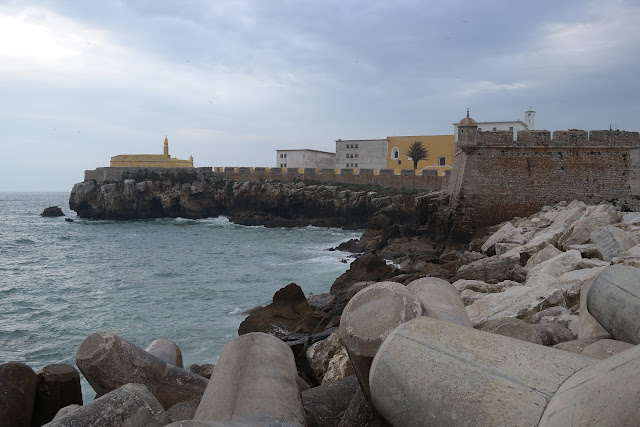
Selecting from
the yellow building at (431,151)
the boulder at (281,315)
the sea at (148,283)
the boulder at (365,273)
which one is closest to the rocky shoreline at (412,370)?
the boulder at (281,315)

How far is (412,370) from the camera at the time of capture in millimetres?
2568

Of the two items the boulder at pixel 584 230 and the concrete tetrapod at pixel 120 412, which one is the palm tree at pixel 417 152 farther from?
the concrete tetrapod at pixel 120 412

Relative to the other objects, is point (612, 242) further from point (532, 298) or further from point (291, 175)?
point (291, 175)

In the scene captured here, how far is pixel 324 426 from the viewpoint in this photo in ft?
11.7

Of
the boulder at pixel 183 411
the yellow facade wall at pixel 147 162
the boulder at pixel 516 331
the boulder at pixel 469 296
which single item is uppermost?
the yellow facade wall at pixel 147 162

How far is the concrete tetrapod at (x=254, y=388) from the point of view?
9.82ft


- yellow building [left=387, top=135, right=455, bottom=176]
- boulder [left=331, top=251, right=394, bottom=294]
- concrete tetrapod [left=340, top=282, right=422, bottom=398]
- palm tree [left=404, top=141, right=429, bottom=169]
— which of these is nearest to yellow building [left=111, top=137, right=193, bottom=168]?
yellow building [left=387, top=135, right=455, bottom=176]

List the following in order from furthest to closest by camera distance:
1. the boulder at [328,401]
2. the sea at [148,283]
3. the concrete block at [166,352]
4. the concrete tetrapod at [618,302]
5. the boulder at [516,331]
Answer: the sea at [148,283] → the concrete block at [166,352] → the boulder at [516,331] → the concrete tetrapod at [618,302] → the boulder at [328,401]

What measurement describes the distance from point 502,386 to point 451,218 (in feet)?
56.9

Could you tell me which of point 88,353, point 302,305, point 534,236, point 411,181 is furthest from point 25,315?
point 411,181

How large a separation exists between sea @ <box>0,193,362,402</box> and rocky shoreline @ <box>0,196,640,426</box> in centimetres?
465

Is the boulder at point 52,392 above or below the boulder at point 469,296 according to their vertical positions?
below

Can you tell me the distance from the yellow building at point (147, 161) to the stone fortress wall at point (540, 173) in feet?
126

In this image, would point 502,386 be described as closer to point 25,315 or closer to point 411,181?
point 25,315
